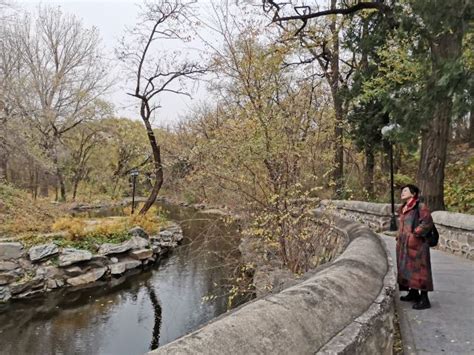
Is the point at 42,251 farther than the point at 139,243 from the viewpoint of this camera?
No

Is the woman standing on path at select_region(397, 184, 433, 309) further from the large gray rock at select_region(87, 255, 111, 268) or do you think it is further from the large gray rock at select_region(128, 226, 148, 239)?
the large gray rock at select_region(128, 226, 148, 239)

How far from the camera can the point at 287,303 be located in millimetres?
2066

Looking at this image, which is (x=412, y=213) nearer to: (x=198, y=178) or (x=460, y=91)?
(x=460, y=91)

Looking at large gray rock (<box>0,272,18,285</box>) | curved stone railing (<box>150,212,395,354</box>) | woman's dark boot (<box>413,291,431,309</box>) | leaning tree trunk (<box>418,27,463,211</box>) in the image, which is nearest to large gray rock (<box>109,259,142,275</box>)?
large gray rock (<box>0,272,18,285</box>)

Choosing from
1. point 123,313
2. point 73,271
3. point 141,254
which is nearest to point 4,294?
point 73,271

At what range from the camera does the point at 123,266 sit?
476 inches

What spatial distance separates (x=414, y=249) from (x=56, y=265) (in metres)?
9.77

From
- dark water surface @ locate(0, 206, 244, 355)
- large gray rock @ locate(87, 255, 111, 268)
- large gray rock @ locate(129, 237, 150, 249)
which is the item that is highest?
large gray rock @ locate(129, 237, 150, 249)

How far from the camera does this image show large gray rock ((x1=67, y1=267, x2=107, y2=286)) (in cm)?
1076

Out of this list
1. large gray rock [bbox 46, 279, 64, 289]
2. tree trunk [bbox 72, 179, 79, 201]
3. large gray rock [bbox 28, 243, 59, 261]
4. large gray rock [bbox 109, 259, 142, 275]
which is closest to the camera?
large gray rock [bbox 46, 279, 64, 289]

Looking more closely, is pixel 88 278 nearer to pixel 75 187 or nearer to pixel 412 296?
pixel 412 296

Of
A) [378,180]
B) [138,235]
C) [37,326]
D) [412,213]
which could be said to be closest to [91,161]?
[138,235]

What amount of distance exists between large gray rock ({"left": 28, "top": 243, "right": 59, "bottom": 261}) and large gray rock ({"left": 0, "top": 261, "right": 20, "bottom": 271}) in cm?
41

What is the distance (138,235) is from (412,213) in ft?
38.1
